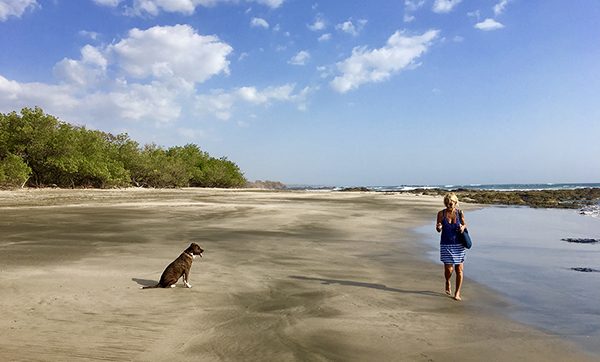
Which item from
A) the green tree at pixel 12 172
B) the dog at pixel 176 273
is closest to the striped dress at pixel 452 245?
the dog at pixel 176 273

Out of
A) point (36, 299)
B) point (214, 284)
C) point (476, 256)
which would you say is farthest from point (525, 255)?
point (36, 299)

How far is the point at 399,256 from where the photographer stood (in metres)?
11.2

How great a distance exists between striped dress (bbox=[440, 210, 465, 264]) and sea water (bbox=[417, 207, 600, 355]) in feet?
2.44

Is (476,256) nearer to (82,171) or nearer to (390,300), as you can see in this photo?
(390,300)

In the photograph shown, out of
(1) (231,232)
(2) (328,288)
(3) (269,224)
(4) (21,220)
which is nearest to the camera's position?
(2) (328,288)

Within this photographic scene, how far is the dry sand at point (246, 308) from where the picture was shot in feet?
15.4

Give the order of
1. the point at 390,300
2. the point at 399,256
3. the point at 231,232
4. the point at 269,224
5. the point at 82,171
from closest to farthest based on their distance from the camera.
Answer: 1. the point at 390,300
2. the point at 399,256
3. the point at 231,232
4. the point at 269,224
5. the point at 82,171

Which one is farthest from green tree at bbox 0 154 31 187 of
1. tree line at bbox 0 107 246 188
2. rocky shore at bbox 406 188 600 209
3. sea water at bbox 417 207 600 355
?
rocky shore at bbox 406 188 600 209

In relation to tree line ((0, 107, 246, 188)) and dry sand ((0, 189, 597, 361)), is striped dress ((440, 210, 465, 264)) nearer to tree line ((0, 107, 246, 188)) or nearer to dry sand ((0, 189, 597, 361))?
dry sand ((0, 189, 597, 361))

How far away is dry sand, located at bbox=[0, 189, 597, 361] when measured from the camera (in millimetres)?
4691

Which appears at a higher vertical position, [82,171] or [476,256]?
[82,171]

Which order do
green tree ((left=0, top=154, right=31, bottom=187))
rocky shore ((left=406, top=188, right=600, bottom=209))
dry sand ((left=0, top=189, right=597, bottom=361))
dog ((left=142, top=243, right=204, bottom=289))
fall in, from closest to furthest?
dry sand ((left=0, top=189, right=597, bottom=361)) < dog ((left=142, top=243, right=204, bottom=289)) < green tree ((left=0, top=154, right=31, bottom=187)) < rocky shore ((left=406, top=188, right=600, bottom=209))

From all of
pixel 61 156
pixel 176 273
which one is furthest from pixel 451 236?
pixel 61 156

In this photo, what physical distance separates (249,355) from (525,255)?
9998 millimetres
